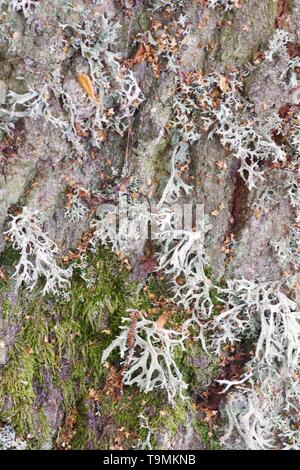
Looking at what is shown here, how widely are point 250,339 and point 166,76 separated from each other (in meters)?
2.03

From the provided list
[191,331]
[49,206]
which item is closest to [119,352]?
[191,331]

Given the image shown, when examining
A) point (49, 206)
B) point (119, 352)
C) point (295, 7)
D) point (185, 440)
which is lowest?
point (185, 440)

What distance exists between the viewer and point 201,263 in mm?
3656

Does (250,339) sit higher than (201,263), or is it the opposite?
(201,263)

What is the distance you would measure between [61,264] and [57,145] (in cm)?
87

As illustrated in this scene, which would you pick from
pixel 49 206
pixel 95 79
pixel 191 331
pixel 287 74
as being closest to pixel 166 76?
pixel 95 79

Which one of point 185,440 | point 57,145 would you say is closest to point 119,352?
point 185,440

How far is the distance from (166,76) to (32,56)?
94 centimetres

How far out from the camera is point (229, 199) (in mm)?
3719

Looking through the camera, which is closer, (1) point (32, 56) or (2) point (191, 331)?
(1) point (32, 56)

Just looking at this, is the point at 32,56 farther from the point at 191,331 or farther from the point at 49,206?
the point at 191,331

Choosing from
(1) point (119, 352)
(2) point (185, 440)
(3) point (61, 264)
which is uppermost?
(3) point (61, 264)

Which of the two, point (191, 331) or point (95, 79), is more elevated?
point (95, 79)

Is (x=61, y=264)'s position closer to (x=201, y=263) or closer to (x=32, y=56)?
(x=201, y=263)
